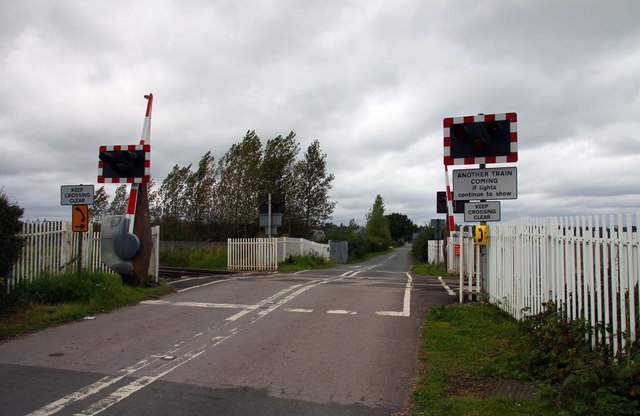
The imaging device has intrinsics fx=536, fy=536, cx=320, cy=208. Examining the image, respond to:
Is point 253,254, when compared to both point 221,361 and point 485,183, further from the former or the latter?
point 221,361

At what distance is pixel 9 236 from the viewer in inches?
367

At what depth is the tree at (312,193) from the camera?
49.1 meters

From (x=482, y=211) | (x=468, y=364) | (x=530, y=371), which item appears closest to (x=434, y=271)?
(x=482, y=211)

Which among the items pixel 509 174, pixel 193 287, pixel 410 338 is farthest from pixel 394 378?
pixel 193 287

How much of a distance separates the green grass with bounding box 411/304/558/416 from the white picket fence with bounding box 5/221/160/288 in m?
7.85

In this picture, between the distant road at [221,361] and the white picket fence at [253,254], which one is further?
the white picket fence at [253,254]

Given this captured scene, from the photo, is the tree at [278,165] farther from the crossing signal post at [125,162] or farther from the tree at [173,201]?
the crossing signal post at [125,162]

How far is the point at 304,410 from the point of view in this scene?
512 centimetres

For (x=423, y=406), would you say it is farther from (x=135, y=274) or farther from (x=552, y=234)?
(x=135, y=274)

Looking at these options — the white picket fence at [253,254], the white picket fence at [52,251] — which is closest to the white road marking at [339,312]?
the white picket fence at [52,251]

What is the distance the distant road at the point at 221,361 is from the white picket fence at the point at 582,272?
1.99 meters

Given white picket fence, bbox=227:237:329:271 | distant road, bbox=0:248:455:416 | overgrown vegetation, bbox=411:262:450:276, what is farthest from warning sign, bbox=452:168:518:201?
white picket fence, bbox=227:237:329:271

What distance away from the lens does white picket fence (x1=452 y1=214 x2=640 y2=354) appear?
521 centimetres

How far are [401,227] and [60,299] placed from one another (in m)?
159
